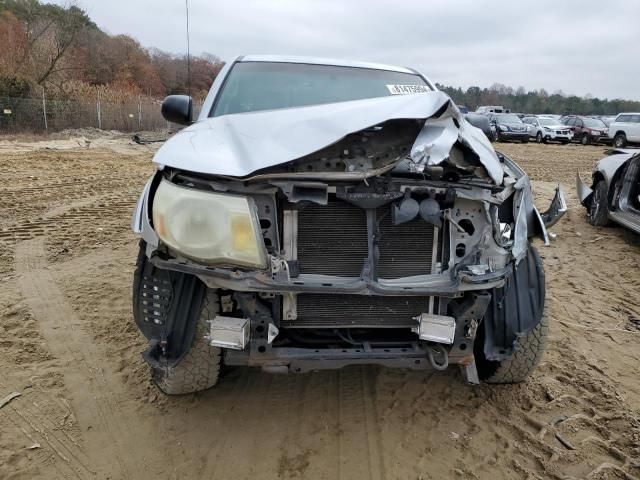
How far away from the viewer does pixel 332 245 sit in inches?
92.4

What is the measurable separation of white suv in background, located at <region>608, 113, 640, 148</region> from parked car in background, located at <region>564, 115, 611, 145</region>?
1281 millimetres

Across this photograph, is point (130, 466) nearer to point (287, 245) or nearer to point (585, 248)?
point (287, 245)

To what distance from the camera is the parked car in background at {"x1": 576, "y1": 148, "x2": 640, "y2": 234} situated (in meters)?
6.29

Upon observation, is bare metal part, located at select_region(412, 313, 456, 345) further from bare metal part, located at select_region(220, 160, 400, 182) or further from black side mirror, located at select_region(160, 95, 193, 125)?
black side mirror, located at select_region(160, 95, 193, 125)

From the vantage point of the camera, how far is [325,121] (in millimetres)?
2334

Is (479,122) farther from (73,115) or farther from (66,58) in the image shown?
(66,58)

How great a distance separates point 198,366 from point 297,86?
7.06ft

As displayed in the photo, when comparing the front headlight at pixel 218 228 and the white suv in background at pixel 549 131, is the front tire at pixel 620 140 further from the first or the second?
the front headlight at pixel 218 228

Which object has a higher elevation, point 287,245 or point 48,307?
point 287,245

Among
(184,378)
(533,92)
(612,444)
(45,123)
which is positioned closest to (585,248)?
(612,444)

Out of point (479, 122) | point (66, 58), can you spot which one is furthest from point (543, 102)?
point (479, 122)

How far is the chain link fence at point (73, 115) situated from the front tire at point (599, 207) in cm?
1607

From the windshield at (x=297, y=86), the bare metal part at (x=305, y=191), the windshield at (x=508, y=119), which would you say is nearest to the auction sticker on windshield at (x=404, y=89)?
the windshield at (x=297, y=86)

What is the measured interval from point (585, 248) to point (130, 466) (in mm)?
5856
